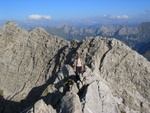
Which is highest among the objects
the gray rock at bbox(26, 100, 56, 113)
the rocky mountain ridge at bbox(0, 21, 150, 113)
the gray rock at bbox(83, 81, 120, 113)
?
the gray rock at bbox(26, 100, 56, 113)

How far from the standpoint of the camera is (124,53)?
6294 cm

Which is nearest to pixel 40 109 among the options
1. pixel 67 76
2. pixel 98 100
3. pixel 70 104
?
pixel 70 104

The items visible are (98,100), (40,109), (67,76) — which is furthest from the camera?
(67,76)

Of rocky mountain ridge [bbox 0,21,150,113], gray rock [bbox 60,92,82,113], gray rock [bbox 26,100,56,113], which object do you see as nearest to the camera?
gray rock [bbox 26,100,56,113]

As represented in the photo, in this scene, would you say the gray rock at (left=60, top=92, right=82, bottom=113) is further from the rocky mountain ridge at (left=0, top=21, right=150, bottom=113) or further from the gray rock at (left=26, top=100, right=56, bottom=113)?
the gray rock at (left=26, top=100, right=56, bottom=113)

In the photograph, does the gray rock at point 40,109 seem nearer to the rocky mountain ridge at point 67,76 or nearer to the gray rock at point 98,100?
the rocky mountain ridge at point 67,76

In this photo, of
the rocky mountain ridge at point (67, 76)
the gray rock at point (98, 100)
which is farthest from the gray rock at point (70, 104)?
the gray rock at point (98, 100)

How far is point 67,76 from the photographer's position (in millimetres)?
47438

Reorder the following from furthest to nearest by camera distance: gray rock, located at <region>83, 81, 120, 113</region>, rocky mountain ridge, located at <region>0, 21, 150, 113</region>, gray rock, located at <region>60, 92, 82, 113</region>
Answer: rocky mountain ridge, located at <region>0, 21, 150, 113</region> → gray rock, located at <region>83, 81, 120, 113</region> → gray rock, located at <region>60, 92, 82, 113</region>

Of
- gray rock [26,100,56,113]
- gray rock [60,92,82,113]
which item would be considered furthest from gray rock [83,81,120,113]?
gray rock [26,100,56,113]

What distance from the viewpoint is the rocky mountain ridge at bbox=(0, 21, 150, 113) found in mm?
35219

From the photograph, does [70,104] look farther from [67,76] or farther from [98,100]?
[67,76]

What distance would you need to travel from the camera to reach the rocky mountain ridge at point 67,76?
35.2 meters

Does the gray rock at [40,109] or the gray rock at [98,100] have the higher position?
the gray rock at [40,109]
